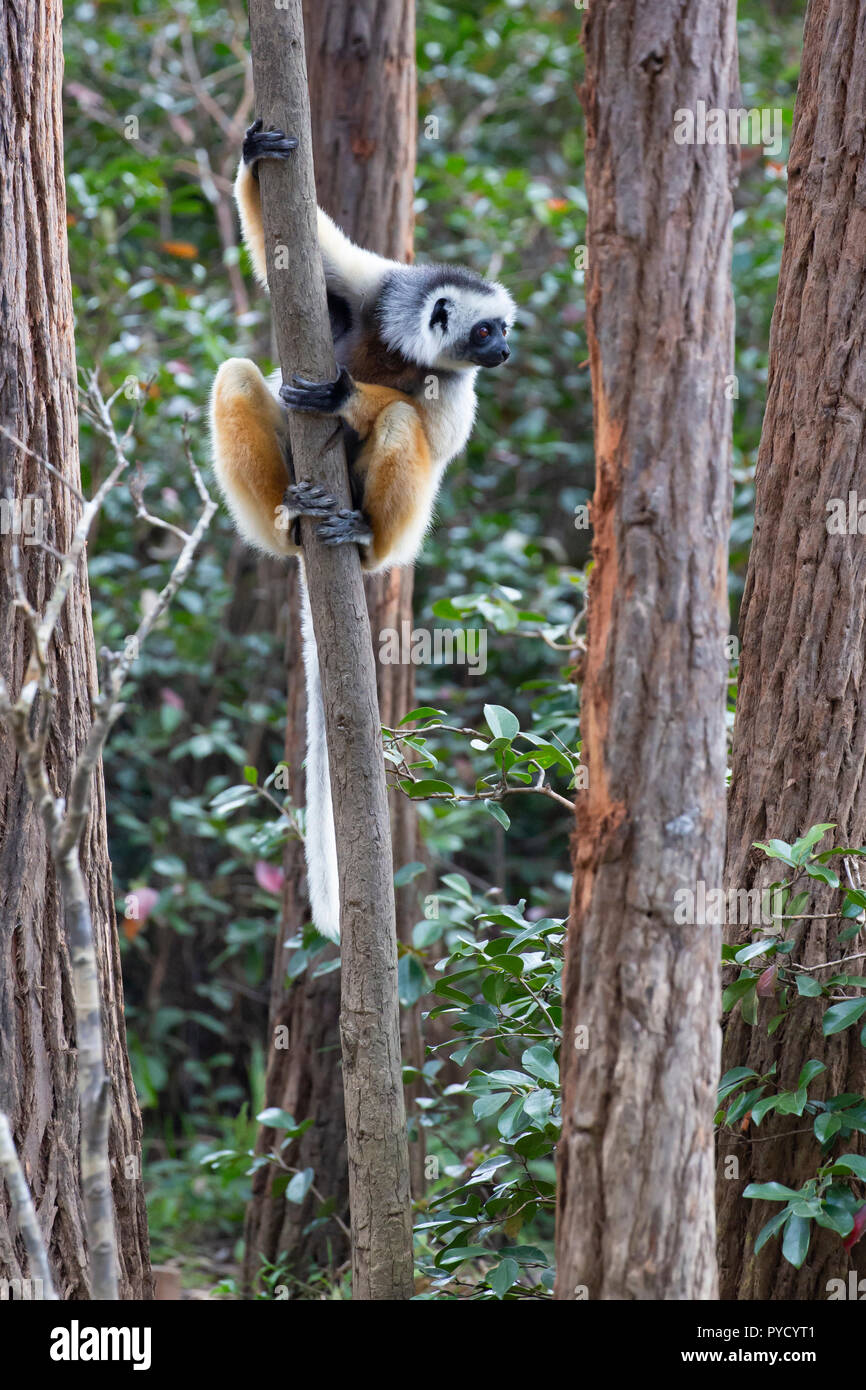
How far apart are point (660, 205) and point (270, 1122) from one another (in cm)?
323

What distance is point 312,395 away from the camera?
3332 millimetres

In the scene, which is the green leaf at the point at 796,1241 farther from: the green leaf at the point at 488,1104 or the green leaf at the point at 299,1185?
the green leaf at the point at 299,1185

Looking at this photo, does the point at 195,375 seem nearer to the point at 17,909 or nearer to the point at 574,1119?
the point at 17,909

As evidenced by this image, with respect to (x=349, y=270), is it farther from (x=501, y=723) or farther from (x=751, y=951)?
(x=751, y=951)

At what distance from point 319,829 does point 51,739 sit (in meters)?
0.84

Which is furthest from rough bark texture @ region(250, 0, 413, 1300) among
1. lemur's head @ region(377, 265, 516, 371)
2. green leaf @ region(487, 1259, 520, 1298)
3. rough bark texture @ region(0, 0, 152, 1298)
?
lemur's head @ region(377, 265, 516, 371)

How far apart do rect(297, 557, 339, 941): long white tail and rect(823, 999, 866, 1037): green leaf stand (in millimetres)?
1342

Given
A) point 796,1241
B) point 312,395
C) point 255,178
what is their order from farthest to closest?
point 255,178 → point 312,395 → point 796,1241

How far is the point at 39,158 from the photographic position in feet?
10.8

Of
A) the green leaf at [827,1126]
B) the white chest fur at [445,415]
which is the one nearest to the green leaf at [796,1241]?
the green leaf at [827,1126]

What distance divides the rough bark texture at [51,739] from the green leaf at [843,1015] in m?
1.90

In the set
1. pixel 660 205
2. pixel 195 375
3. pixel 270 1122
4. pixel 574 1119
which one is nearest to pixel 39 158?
pixel 660 205

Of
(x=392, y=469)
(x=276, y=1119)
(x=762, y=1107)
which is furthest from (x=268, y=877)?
(x=762, y=1107)
